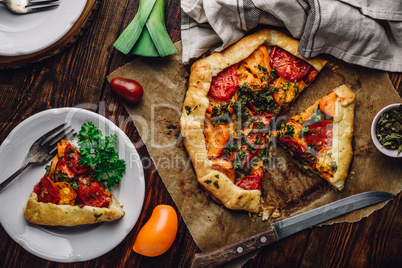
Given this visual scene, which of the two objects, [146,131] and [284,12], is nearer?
[284,12]

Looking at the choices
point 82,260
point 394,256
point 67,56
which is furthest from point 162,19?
point 394,256

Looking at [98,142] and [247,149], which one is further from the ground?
[98,142]

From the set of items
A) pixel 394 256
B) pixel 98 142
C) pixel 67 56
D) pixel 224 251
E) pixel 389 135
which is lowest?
pixel 394 256

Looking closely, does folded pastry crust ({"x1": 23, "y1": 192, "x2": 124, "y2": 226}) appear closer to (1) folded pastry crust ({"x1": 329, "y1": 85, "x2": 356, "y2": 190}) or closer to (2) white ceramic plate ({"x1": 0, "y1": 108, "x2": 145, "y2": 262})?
(2) white ceramic plate ({"x1": 0, "y1": 108, "x2": 145, "y2": 262})

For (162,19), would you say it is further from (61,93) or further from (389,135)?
(389,135)

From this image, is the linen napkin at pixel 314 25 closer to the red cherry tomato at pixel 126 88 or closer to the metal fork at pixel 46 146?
the red cherry tomato at pixel 126 88

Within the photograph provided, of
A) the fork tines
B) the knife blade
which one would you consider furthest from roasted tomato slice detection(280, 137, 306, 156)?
the fork tines

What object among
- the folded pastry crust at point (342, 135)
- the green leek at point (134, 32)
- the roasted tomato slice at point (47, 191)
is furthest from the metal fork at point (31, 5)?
the folded pastry crust at point (342, 135)
